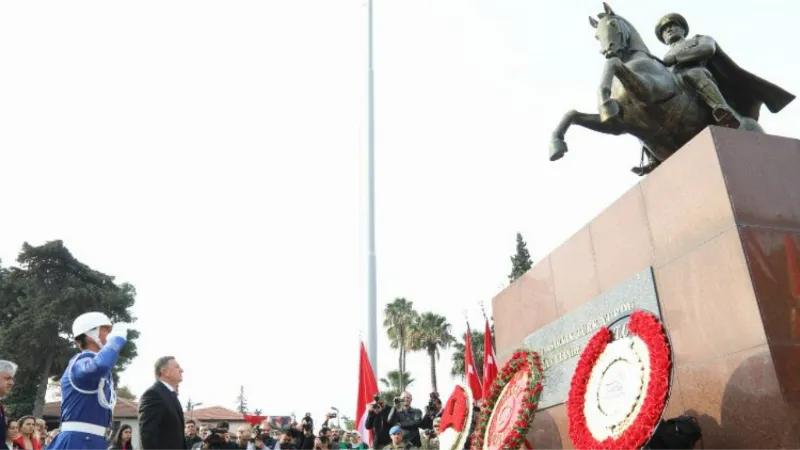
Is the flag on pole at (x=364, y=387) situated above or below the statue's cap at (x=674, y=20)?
→ below

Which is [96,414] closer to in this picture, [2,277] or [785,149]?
[785,149]

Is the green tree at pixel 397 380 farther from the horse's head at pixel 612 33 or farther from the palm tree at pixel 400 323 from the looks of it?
the horse's head at pixel 612 33

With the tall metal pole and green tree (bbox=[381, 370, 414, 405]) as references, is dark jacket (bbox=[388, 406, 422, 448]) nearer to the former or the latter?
the tall metal pole

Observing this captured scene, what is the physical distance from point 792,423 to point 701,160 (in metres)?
2.12

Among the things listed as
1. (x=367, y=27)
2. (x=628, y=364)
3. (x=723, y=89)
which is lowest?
(x=628, y=364)

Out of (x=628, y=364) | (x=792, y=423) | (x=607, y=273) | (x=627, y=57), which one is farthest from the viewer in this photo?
(x=627, y=57)

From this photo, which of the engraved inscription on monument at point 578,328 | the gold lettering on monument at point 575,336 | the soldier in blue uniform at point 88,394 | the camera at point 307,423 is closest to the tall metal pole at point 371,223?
the camera at point 307,423

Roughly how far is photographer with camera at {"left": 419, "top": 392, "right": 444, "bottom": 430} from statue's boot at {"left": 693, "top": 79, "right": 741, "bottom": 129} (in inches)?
262

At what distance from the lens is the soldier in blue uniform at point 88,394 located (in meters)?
4.56

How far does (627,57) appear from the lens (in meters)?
6.93

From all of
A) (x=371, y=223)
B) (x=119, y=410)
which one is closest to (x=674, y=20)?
(x=371, y=223)

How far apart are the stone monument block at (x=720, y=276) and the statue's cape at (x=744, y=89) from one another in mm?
1980

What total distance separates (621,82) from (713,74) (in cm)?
129

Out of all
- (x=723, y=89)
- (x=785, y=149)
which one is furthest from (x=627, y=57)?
(x=785, y=149)
